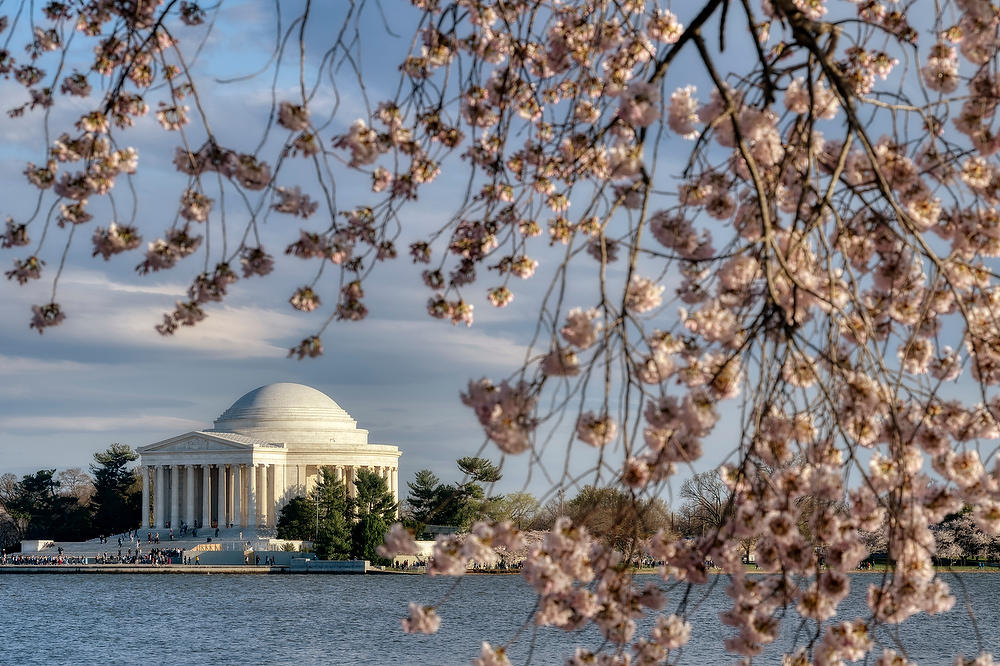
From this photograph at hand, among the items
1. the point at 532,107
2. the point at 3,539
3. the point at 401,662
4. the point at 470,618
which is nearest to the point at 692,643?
the point at 401,662

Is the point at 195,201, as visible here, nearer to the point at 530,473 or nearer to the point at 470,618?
the point at 530,473

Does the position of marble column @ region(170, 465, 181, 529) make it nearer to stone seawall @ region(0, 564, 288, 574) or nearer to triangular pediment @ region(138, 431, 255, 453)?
triangular pediment @ region(138, 431, 255, 453)

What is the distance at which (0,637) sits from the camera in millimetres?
45219

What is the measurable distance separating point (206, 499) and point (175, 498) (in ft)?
8.10

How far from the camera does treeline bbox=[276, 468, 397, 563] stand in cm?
8238

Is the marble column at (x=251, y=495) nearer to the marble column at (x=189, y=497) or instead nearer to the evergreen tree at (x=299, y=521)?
the marble column at (x=189, y=497)

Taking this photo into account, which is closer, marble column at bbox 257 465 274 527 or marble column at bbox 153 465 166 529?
marble column at bbox 257 465 274 527

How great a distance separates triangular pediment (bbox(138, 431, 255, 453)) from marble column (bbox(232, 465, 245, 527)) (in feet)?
6.71

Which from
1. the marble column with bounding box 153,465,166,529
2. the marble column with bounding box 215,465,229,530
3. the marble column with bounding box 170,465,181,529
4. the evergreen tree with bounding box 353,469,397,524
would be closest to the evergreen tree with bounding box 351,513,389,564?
the evergreen tree with bounding box 353,469,397,524

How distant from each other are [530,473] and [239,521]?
103516mm

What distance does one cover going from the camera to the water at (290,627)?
132 ft

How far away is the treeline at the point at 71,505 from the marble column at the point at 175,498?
4.39 metres

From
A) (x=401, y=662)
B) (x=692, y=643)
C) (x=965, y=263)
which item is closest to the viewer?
(x=965, y=263)

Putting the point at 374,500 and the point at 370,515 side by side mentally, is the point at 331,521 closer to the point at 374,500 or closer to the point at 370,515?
the point at 370,515
